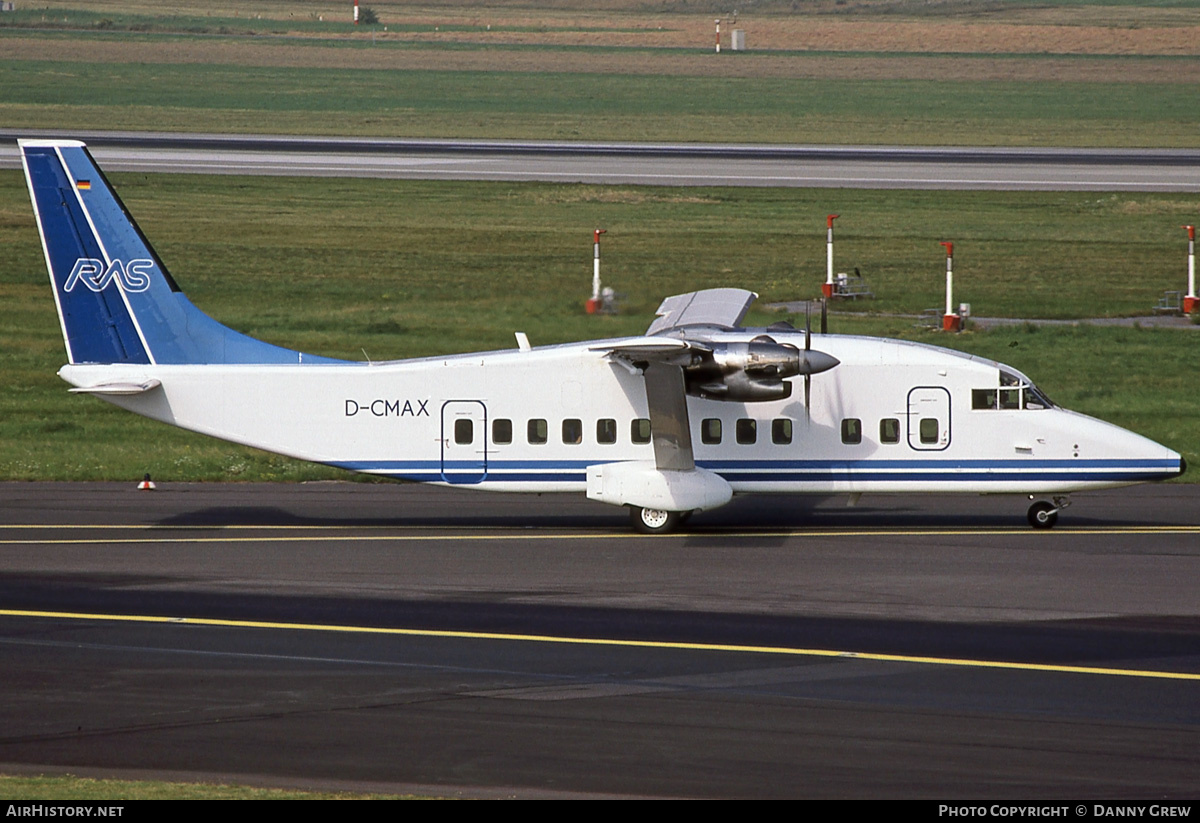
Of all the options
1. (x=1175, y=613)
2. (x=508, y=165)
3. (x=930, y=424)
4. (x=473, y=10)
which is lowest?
(x=1175, y=613)

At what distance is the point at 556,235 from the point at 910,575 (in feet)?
119

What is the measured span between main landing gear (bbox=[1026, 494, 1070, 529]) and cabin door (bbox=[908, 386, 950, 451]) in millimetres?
1934

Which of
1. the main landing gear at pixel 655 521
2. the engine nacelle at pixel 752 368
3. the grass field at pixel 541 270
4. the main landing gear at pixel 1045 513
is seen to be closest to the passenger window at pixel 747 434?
the engine nacelle at pixel 752 368

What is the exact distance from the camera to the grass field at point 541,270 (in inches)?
1361

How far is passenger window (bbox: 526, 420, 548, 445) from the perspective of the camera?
25812 mm

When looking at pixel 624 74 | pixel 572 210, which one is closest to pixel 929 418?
pixel 572 210

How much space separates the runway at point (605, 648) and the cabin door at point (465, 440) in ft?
3.58

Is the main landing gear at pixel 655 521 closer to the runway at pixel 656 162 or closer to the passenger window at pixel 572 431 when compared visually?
the passenger window at pixel 572 431

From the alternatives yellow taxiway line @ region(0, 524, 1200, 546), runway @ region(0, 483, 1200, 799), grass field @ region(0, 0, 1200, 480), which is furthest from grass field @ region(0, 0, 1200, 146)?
runway @ region(0, 483, 1200, 799)

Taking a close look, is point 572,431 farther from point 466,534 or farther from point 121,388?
point 121,388

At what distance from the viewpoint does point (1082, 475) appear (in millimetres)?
25250

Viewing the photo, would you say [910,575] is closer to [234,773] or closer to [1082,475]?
[1082,475]

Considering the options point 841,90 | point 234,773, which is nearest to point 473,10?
point 841,90
